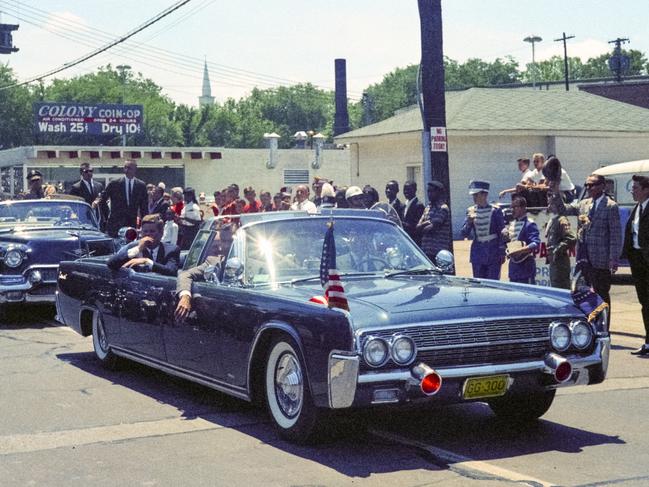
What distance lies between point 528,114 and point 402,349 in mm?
27419

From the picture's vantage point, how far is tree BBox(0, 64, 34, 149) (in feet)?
367

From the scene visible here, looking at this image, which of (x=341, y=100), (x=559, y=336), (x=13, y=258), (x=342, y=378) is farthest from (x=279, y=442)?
(x=341, y=100)

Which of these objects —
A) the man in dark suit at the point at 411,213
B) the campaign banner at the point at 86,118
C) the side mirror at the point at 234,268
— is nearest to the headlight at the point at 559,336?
the side mirror at the point at 234,268

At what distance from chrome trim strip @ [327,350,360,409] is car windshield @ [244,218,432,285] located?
1.44m

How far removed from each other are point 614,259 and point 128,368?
5.24 metres

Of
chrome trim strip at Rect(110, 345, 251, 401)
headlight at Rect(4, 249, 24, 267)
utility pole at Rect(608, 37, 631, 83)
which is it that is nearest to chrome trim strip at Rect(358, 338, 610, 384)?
chrome trim strip at Rect(110, 345, 251, 401)

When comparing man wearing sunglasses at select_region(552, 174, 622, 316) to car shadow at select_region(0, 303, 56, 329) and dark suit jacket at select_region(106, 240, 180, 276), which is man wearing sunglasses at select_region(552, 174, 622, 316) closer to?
dark suit jacket at select_region(106, 240, 180, 276)

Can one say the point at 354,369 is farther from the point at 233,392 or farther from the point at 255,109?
the point at 255,109

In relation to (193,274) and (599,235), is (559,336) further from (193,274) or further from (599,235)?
(599,235)

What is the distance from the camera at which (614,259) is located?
11.4m

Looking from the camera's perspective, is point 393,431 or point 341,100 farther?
point 341,100

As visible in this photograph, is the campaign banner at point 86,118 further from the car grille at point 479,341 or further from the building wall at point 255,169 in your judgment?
the car grille at point 479,341

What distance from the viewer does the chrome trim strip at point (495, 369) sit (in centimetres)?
635

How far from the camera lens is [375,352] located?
638cm
